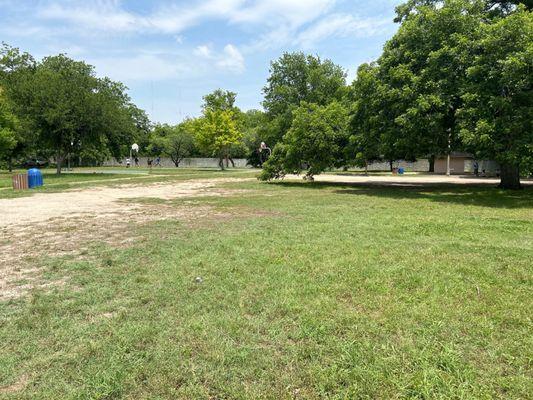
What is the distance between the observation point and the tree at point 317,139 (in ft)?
70.2

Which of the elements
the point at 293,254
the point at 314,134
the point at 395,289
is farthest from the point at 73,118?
the point at 395,289

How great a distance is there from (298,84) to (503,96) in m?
39.1

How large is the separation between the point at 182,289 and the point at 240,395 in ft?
6.71

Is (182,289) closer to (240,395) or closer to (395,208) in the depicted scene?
(240,395)

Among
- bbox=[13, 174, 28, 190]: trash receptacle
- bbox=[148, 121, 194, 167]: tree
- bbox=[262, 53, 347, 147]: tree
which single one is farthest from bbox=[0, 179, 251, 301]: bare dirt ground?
bbox=[148, 121, 194, 167]: tree

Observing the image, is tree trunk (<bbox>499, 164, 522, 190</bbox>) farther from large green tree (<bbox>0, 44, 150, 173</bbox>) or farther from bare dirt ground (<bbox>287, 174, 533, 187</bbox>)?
large green tree (<bbox>0, 44, 150, 173</bbox>)

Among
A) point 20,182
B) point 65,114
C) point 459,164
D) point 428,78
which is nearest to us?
point 428,78

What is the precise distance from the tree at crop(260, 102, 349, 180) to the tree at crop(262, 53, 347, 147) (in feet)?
73.0

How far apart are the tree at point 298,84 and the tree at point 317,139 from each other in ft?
73.0

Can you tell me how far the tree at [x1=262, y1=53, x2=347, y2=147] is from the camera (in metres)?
46.9

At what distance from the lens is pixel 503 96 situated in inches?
512

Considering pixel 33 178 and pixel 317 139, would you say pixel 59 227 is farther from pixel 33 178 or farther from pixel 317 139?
pixel 317 139

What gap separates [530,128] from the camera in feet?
40.4

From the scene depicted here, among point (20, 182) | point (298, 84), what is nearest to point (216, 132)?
point (298, 84)
